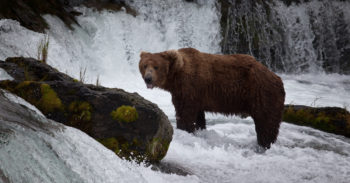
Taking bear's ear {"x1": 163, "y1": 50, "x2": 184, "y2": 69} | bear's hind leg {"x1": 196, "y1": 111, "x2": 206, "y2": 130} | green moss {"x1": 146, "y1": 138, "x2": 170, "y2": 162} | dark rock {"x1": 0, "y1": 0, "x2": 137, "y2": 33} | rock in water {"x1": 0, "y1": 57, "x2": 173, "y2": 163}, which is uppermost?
dark rock {"x1": 0, "y1": 0, "x2": 137, "y2": 33}

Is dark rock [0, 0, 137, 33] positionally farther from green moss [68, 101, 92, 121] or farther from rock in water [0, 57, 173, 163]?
green moss [68, 101, 92, 121]

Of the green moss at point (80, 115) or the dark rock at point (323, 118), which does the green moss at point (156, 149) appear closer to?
the green moss at point (80, 115)

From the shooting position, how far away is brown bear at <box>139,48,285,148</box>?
4691 mm

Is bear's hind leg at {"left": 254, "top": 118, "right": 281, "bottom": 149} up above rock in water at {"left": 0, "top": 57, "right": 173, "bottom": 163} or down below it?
below

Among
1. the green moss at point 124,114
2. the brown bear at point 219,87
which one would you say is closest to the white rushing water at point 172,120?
the brown bear at point 219,87

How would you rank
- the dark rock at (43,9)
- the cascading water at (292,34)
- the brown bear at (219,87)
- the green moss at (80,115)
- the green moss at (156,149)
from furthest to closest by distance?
the cascading water at (292,34) → the dark rock at (43,9) → the brown bear at (219,87) → the green moss at (156,149) → the green moss at (80,115)

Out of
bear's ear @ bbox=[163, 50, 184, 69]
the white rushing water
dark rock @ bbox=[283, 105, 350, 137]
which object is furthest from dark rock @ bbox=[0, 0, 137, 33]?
dark rock @ bbox=[283, 105, 350, 137]

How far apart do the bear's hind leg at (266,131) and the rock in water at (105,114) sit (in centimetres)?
193

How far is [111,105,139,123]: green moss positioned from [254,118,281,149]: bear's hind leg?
2.19 m

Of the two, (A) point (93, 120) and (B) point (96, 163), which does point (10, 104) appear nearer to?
(B) point (96, 163)

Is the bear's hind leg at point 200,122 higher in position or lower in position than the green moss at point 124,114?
lower

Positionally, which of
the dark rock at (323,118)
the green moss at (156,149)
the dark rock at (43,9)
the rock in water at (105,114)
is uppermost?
the dark rock at (43,9)

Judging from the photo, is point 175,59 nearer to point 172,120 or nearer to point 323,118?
point 172,120

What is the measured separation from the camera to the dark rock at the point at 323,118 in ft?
19.5
